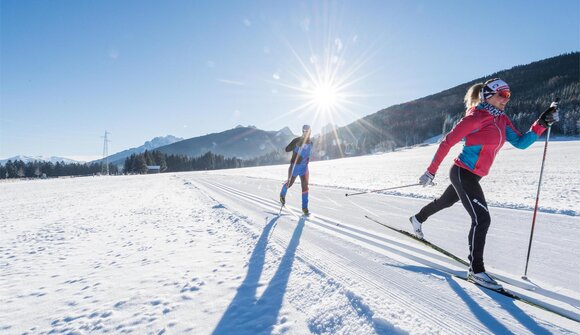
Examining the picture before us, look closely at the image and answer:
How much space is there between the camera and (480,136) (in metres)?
3.15

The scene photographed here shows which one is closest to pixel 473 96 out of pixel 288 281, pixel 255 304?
pixel 288 281

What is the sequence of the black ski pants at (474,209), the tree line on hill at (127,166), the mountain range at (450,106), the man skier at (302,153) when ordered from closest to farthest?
the black ski pants at (474,209) → the man skier at (302,153) → the tree line on hill at (127,166) → the mountain range at (450,106)

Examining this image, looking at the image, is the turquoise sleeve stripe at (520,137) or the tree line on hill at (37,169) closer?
the turquoise sleeve stripe at (520,137)

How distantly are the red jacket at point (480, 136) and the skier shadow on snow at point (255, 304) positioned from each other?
2361 mm

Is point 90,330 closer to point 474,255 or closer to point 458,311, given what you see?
point 458,311

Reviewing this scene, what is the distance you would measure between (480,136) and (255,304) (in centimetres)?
307

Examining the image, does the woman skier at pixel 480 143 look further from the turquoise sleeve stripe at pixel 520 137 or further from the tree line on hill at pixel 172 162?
the tree line on hill at pixel 172 162

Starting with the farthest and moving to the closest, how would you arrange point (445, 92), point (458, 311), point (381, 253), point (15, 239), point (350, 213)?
point (445, 92) < point (350, 213) < point (15, 239) < point (381, 253) < point (458, 311)

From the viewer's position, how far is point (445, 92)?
614ft

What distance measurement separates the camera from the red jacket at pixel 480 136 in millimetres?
3105

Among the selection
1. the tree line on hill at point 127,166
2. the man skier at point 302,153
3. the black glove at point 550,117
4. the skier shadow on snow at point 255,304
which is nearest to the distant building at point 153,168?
the tree line on hill at point 127,166

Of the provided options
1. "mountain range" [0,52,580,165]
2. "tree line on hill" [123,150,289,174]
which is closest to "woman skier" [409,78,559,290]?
"tree line on hill" [123,150,289,174]

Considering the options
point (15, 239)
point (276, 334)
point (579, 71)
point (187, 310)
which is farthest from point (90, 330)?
point (579, 71)

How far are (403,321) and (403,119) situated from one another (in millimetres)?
183102
